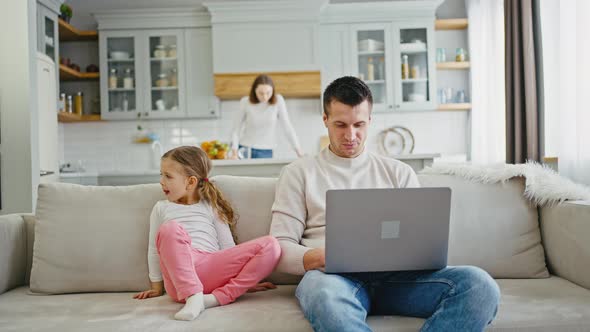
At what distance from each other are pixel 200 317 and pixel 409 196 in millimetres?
655

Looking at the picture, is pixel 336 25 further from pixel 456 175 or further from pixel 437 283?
pixel 437 283

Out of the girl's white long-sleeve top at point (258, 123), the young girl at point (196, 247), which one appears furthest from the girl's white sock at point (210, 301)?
the girl's white long-sleeve top at point (258, 123)

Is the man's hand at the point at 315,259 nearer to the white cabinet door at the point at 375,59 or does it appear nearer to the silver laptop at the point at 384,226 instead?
the silver laptop at the point at 384,226

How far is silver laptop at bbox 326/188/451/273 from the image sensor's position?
1.37 meters

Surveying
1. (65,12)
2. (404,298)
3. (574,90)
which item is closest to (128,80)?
(65,12)

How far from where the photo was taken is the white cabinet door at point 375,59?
216 inches

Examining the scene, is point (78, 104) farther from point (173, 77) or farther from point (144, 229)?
point (144, 229)

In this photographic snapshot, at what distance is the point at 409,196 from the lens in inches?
53.8

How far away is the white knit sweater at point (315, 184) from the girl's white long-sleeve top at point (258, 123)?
2.59 metres

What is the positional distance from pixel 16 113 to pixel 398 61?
375cm

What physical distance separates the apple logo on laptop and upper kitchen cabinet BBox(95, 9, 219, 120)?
14.1 feet

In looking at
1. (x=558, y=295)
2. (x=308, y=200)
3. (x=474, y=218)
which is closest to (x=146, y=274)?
(x=308, y=200)

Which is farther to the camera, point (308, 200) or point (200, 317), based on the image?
point (308, 200)

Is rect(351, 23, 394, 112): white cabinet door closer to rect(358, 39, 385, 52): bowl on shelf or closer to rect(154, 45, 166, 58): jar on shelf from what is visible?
rect(358, 39, 385, 52): bowl on shelf
